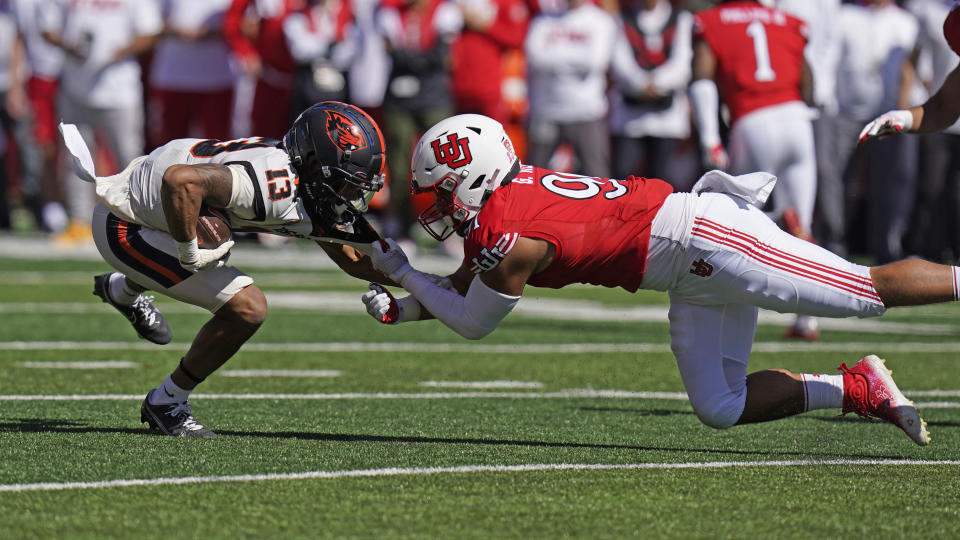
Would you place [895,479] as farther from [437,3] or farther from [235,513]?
[437,3]

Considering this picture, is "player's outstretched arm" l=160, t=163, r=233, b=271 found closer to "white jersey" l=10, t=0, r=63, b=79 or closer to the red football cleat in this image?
the red football cleat

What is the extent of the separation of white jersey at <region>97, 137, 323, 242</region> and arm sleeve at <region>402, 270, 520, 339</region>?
1.80 feet

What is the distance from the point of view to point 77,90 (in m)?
14.1

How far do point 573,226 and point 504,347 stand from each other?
3.59m

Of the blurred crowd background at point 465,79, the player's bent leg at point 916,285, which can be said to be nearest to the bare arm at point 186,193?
the player's bent leg at point 916,285

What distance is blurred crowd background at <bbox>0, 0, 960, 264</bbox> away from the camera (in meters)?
13.1

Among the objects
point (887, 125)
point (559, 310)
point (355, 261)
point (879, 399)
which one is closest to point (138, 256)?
point (355, 261)

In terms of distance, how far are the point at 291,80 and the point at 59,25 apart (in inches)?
83.9

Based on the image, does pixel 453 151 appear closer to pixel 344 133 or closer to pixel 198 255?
pixel 344 133

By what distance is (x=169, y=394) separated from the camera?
5.59 meters

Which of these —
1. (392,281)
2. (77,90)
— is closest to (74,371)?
(392,281)

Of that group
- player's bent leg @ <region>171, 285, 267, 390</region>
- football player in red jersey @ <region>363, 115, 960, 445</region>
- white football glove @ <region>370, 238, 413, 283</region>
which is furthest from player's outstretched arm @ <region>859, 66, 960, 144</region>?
player's bent leg @ <region>171, 285, 267, 390</region>

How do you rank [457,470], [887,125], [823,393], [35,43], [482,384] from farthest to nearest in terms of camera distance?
[35,43]
[482,384]
[887,125]
[823,393]
[457,470]

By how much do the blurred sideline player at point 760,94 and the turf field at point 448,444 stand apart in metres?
0.94
